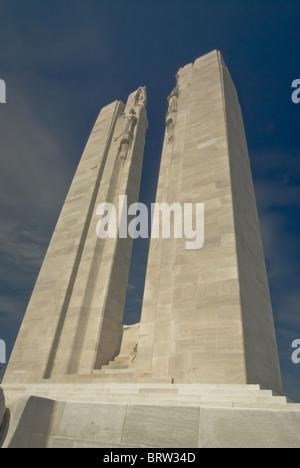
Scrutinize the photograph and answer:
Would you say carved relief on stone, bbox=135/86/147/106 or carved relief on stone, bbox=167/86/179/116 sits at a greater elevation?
carved relief on stone, bbox=135/86/147/106

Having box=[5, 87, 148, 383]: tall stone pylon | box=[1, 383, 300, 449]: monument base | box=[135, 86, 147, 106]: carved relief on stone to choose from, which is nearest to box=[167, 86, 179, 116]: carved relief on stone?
box=[5, 87, 148, 383]: tall stone pylon

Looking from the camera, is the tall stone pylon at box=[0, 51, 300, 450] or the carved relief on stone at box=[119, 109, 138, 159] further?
the carved relief on stone at box=[119, 109, 138, 159]

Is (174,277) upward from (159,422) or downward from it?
upward

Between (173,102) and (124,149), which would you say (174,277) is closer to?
(124,149)

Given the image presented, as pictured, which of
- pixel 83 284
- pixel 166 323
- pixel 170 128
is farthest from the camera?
pixel 170 128

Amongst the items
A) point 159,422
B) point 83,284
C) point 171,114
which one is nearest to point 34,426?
point 159,422

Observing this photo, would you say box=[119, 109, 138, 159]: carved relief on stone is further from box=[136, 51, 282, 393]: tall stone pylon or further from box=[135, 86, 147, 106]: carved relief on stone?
box=[136, 51, 282, 393]: tall stone pylon

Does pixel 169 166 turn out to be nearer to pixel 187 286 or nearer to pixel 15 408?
pixel 187 286

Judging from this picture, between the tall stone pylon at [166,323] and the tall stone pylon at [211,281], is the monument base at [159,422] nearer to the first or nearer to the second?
the tall stone pylon at [166,323]
